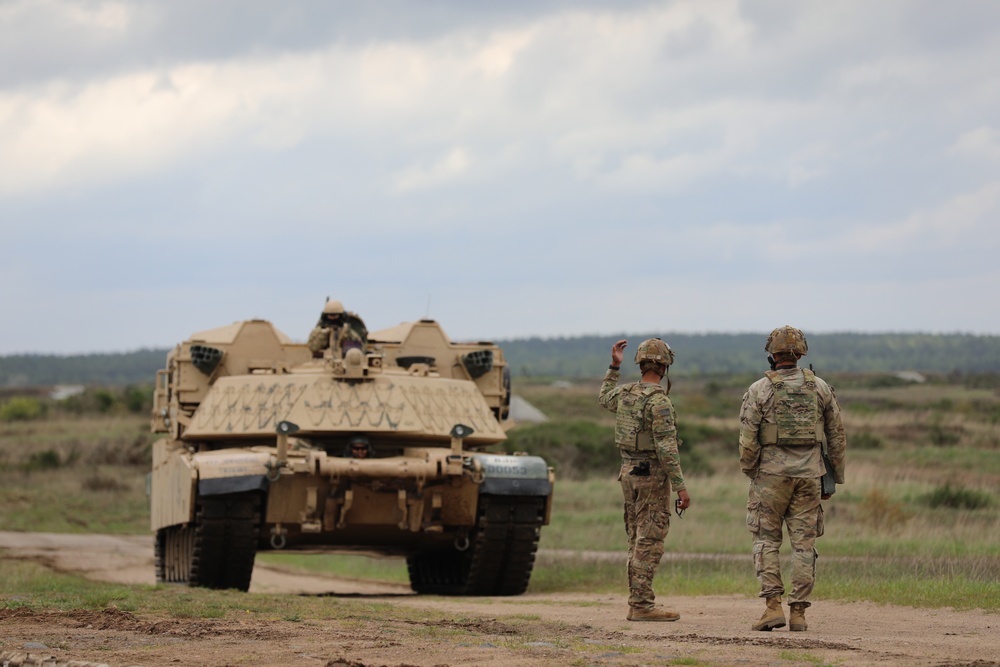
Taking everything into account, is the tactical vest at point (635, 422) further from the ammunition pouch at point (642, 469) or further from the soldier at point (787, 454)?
the soldier at point (787, 454)

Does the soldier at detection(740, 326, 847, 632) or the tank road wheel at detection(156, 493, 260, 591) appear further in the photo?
the tank road wheel at detection(156, 493, 260, 591)

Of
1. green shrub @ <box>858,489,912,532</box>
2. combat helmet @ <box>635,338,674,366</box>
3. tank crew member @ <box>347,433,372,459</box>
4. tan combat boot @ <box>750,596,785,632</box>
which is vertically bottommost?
green shrub @ <box>858,489,912,532</box>

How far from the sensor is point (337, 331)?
53.4ft

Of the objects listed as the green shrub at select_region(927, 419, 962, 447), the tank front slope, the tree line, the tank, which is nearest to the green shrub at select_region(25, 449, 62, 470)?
the tank

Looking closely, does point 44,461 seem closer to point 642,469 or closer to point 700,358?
point 642,469

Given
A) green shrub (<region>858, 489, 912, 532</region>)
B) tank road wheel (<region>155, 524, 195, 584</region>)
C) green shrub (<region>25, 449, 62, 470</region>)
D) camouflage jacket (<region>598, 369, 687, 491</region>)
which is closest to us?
camouflage jacket (<region>598, 369, 687, 491</region>)

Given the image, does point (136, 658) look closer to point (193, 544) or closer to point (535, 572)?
point (193, 544)

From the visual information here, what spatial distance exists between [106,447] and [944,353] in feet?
414

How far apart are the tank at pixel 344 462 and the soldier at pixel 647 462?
11.6 feet

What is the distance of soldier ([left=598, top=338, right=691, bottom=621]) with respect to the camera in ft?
33.6

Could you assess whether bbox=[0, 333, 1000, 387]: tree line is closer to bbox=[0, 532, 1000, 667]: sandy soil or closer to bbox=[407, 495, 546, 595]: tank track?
bbox=[407, 495, 546, 595]: tank track

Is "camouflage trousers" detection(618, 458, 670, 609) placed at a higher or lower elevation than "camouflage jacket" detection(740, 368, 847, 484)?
lower

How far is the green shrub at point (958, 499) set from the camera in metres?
22.5

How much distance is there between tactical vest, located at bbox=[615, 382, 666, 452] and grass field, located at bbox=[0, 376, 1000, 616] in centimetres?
244
